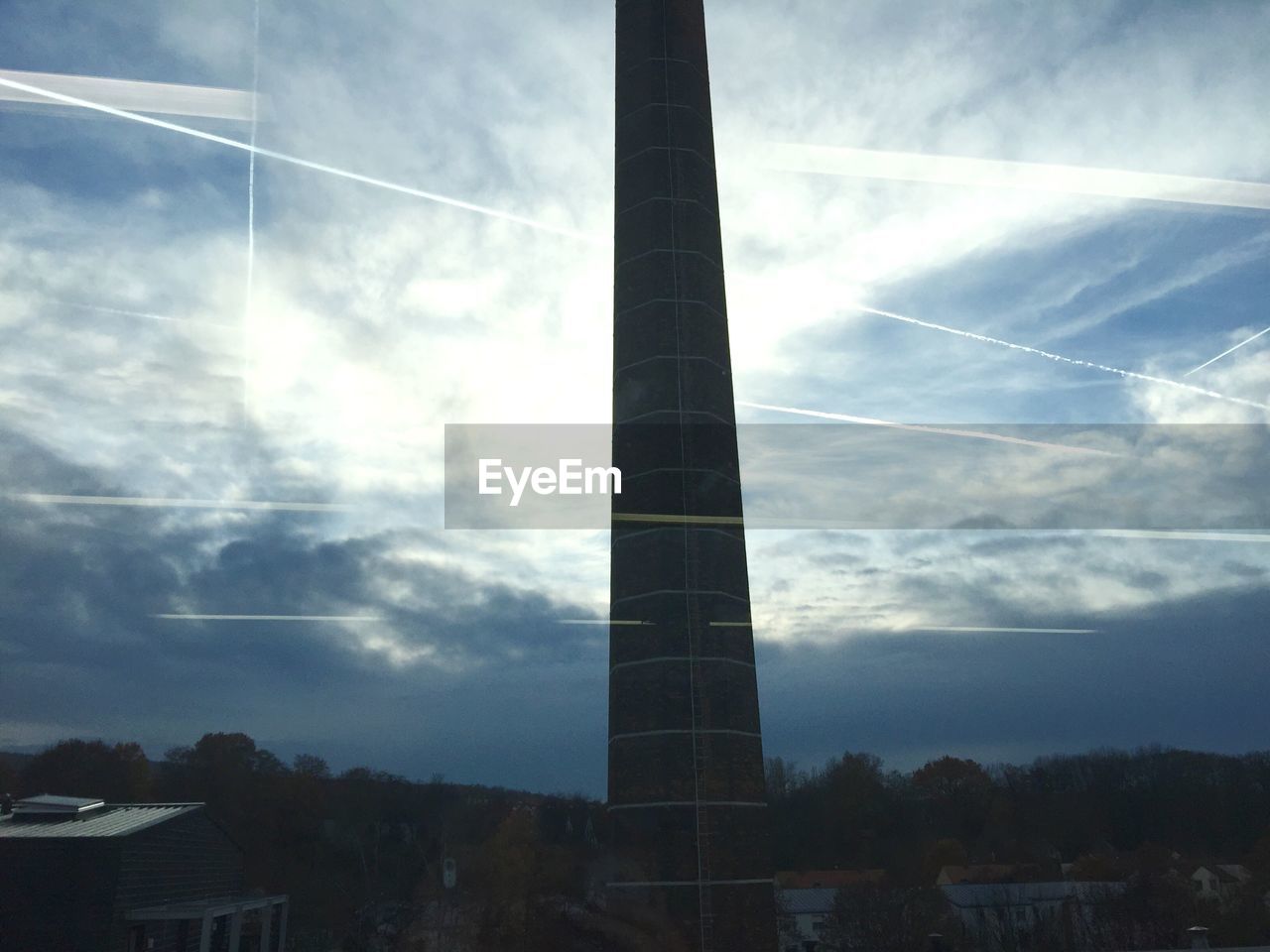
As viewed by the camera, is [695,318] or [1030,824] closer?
[695,318]

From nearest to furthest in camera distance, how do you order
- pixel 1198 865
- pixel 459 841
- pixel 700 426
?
pixel 700 426 < pixel 1198 865 < pixel 459 841

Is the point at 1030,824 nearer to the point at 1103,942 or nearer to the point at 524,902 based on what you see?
the point at 1103,942

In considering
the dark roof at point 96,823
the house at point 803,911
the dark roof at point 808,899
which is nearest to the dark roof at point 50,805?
the dark roof at point 96,823

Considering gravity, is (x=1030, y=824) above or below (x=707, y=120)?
below

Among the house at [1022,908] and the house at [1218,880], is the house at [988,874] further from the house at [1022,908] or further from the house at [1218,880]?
the house at [1218,880]

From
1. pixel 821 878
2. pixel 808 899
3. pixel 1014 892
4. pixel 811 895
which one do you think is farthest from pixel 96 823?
pixel 821 878

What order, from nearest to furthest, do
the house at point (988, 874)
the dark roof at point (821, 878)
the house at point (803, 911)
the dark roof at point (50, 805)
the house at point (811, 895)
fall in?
1. the dark roof at point (50, 805)
2. the house at point (811, 895)
3. the house at point (803, 911)
4. the house at point (988, 874)
5. the dark roof at point (821, 878)

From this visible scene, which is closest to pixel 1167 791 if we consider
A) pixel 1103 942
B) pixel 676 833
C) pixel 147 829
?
pixel 1103 942
